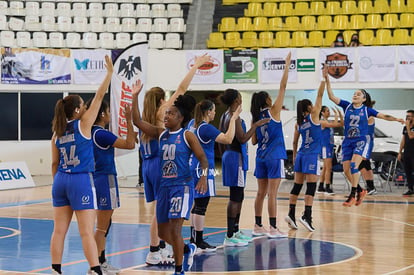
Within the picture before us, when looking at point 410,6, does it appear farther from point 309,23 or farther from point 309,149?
point 309,149

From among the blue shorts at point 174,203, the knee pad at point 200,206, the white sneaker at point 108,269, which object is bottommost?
the white sneaker at point 108,269

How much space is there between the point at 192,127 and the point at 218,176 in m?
14.7

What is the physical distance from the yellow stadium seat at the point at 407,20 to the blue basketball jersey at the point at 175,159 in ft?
60.8

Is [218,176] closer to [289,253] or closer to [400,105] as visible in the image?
[400,105]

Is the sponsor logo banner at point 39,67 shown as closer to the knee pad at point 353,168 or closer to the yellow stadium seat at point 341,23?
the yellow stadium seat at point 341,23

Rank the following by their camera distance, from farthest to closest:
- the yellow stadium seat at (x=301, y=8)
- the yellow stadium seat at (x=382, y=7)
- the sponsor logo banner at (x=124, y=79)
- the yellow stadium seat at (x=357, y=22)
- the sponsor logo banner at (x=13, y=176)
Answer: the yellow stadium seat at (x=301, y=8) < the yellow stadium seat at (x=382, y=7) < the yellow stadium seat at (x=357, y=22) < the sponsor logo banner at (x=13, y=176) < the sponsor logo banner at (x=124, y=79)

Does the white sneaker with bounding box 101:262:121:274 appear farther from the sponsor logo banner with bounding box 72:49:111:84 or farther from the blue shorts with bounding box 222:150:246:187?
the sponsor logo banner with bounding box 72:49:111:84

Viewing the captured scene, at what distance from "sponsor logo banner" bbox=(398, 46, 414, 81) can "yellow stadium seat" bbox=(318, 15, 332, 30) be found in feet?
9.98

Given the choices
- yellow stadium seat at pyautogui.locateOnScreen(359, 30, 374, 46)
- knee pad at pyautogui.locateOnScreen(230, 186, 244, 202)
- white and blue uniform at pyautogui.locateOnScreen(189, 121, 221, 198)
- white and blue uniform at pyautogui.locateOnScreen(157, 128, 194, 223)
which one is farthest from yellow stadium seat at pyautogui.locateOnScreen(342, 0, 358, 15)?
white and blue uniform at pyautogui.locateOnScreen(157, 128, 194, 223)

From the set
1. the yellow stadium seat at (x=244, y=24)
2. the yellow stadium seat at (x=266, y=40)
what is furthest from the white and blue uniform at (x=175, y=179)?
the yellow stadium seat at (x=244, y=24)

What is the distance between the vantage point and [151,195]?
8789 mm

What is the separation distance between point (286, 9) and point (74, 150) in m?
19.7

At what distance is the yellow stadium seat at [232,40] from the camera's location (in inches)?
998

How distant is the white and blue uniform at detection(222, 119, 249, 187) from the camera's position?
10375 mm
